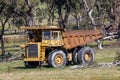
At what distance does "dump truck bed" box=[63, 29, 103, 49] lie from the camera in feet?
Answer: 116

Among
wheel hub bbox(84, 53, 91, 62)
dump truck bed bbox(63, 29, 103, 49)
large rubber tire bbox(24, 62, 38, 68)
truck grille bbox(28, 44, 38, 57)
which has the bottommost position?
large rubber tire bbox(24, 62, 38, 68)

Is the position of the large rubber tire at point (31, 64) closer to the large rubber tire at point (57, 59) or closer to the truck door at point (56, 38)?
the large rubber tire at point (57, 59)

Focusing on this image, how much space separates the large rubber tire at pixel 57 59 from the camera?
33969mm

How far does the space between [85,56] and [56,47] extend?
2.77m

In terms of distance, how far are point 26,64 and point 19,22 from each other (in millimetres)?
70820

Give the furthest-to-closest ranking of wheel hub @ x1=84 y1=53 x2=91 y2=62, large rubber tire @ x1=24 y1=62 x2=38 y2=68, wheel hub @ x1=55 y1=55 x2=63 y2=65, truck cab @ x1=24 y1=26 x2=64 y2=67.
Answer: wheel hub @ x1=84 y1=53 x2=91 y2=62 → large rubber tire @ x1=24 y1=62 x2=38 y2=68 → wheel hub @ x1=55 y1=55 x2=63 y2=65 → truck cab @ x1=24 y1=26 x2=64 y2=67

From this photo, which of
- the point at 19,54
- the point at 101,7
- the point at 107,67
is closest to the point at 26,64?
the point at 107,67

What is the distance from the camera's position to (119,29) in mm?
57750

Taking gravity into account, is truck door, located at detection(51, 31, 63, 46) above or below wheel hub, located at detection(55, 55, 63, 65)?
above

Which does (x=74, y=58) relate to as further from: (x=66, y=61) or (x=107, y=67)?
(x=107, y=67)

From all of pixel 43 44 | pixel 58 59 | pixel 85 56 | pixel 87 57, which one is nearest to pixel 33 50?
pixel 43 44

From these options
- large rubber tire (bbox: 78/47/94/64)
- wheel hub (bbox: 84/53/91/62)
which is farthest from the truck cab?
wheel hub (bbox: 84/53/91/62)

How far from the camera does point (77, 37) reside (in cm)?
3619

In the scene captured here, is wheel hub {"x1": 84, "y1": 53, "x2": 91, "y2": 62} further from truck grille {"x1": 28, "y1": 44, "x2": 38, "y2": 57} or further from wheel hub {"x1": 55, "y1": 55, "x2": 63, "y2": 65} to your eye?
truck grille {"x1": 28, "y1": 44, "x2": 38, "y2": 57}
